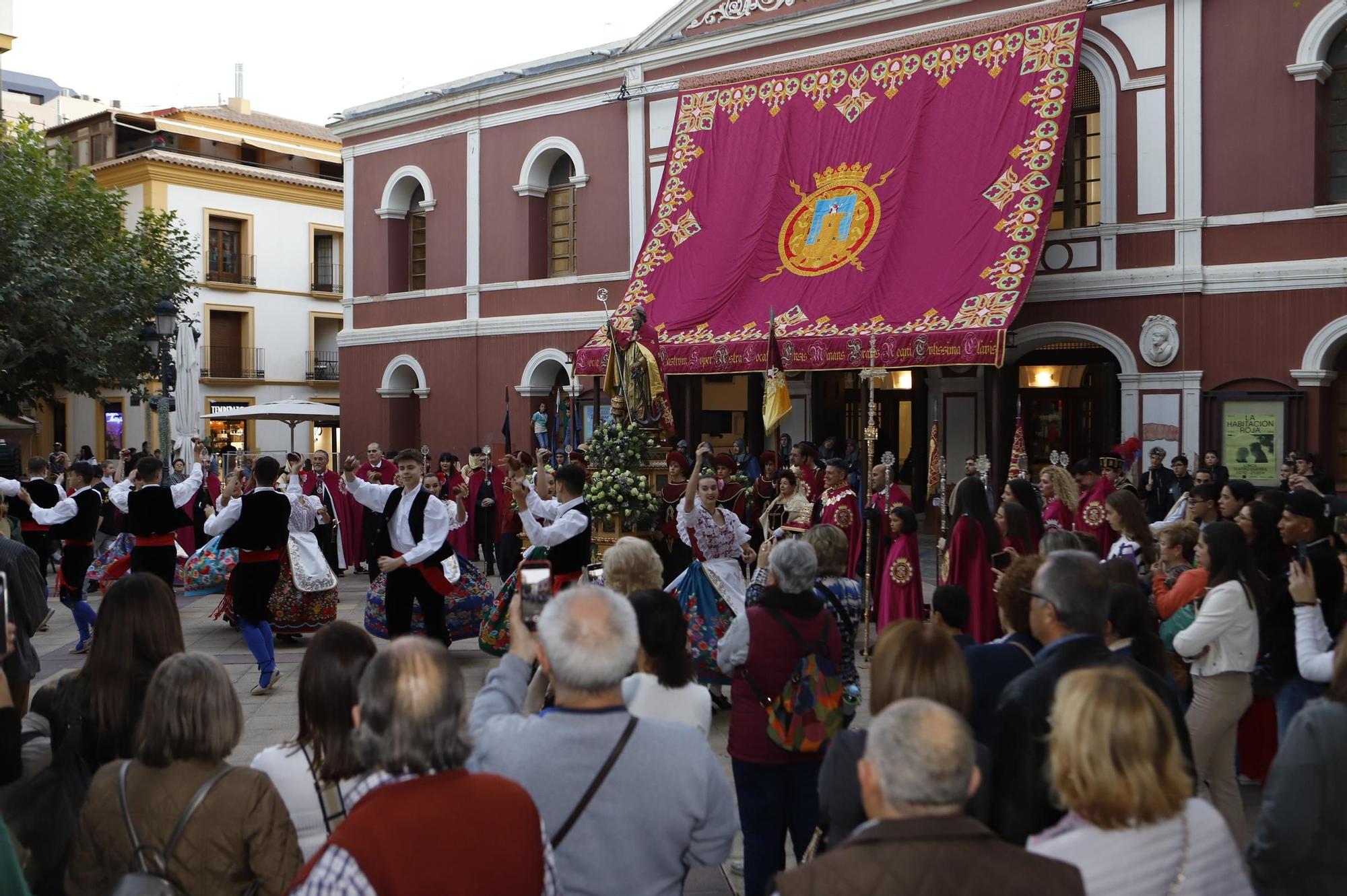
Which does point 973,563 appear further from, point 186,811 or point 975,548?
point 186,811

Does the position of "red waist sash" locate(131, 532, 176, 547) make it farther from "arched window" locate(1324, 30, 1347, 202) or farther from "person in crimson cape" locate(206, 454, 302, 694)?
"arched window" locate(1324, 30, 1347, 202)

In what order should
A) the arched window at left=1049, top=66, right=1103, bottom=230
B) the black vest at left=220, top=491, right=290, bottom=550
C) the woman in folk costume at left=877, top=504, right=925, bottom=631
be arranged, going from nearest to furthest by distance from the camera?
the black vest at left=220, top=491, right=290, bottom=550
the woman in folk costume at left=877, top=504, right=925, bottom=631
the arched window at left=1049, top=66, right=1103, bottom=230

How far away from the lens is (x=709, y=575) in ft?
28.1

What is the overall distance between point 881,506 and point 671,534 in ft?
7.61

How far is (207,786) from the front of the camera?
129 inches

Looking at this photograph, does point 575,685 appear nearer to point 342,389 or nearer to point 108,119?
point 342,389

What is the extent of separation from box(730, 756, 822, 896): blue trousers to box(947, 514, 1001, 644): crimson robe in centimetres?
430


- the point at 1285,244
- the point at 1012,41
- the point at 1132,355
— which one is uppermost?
the point at 1012,41

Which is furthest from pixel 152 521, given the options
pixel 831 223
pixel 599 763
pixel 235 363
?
pixel 235 363

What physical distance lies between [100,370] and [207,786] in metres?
Result: 26.2

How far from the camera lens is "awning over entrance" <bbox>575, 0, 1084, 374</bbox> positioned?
1602 cm

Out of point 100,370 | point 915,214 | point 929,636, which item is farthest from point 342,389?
point 929,636

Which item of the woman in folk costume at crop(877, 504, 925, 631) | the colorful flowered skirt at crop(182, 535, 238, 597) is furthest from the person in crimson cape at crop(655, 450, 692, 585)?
the colorful flowered skirt at crop(182, 535, 238, 597)

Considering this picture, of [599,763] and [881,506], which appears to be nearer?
[599,763]
